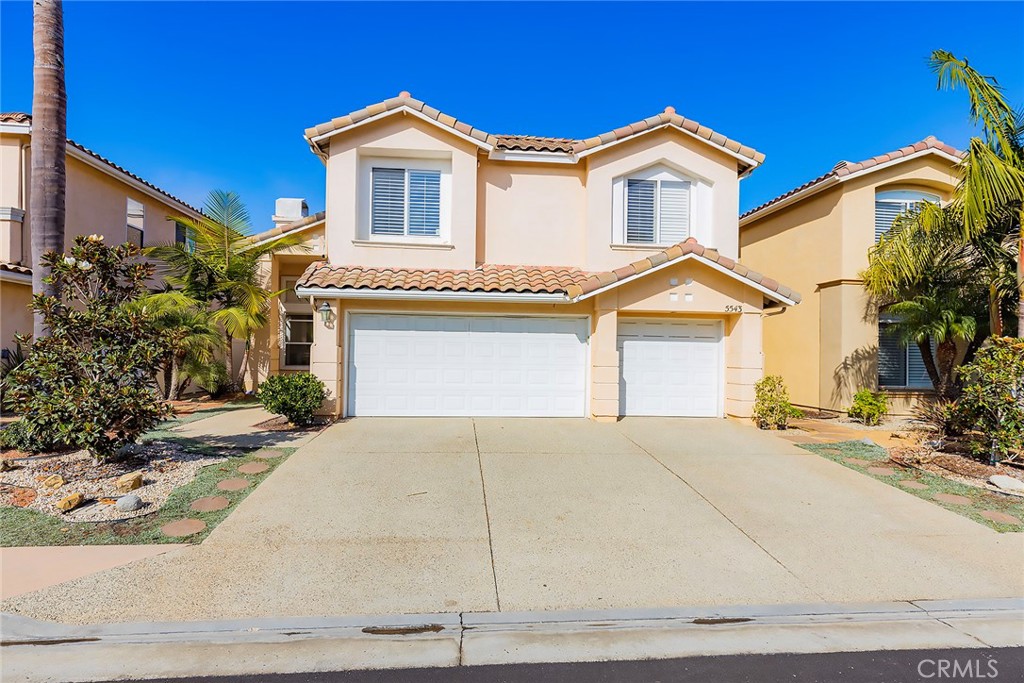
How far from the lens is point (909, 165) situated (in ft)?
44.0

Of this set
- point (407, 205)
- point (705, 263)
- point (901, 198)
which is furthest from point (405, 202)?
point (901, 198)

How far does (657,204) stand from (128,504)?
11221 millimetres

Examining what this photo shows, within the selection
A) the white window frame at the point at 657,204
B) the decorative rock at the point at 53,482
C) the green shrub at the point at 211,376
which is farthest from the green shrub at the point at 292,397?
the white window frame at the point at 657,204

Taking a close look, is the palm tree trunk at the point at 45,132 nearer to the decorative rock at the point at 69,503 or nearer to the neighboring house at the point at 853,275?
the decorative rock at the point at 69,503

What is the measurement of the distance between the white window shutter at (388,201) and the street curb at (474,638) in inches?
373

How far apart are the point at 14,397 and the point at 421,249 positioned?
7217 mm

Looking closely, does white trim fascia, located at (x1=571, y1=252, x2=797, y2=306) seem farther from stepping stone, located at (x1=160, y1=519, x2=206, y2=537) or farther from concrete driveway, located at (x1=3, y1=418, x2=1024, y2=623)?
stepping stone, located at (x1=160, y1=519, x2=206, y2=537)

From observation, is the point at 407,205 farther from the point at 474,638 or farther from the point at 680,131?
the point at 474,638

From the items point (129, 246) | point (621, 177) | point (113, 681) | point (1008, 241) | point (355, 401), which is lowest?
point (113, 681)

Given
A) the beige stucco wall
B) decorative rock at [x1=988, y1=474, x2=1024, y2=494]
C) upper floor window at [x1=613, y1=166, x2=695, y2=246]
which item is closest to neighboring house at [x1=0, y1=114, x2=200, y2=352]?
the beige stucco wall

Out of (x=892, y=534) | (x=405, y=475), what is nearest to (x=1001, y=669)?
(x=892, y=534)

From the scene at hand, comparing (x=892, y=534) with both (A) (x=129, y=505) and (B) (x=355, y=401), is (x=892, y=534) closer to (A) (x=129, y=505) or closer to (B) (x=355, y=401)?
(A) (x=129, y=505)

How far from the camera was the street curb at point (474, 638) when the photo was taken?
11.8 ft

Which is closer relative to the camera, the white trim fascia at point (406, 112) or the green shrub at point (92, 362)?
the green shrub at point (92, 362)
